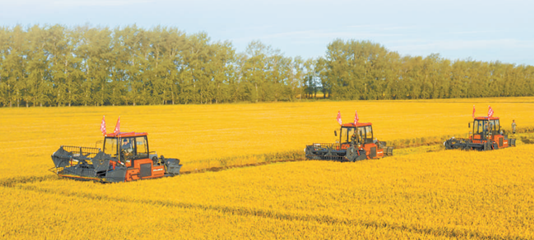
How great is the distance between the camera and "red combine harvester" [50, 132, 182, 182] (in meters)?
18.7

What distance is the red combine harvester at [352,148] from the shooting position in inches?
976

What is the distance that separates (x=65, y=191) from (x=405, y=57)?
509 feet

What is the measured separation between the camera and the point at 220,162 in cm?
2506

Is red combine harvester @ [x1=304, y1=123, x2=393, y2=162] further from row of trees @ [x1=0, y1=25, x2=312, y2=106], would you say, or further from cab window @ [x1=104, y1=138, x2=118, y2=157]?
row of trees @ [x1=0, y1=25, x2=312, y2=106]

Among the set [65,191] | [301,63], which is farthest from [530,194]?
[301,63]

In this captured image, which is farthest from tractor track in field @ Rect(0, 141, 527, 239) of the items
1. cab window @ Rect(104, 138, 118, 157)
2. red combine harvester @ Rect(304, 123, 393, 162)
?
red combine harvester @ Rect(304, 123, 393, 162)

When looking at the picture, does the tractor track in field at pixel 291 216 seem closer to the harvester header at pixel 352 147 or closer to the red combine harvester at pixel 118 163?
the red combine harvester at pixel 118 163

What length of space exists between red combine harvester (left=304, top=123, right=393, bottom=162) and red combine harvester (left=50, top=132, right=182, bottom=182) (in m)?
8.43

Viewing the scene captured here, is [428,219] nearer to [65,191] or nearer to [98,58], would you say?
[65,191]

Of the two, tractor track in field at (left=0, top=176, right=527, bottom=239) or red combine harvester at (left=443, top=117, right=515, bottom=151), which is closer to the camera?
tractor track in field at (left=0, top=176, right=527, bottom=239)

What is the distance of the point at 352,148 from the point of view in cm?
2452

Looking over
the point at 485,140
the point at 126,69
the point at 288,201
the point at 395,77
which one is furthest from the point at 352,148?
the point at 395,77

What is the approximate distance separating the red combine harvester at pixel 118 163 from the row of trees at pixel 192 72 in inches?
2904

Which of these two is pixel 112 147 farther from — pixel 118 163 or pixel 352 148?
pixel 352 148
